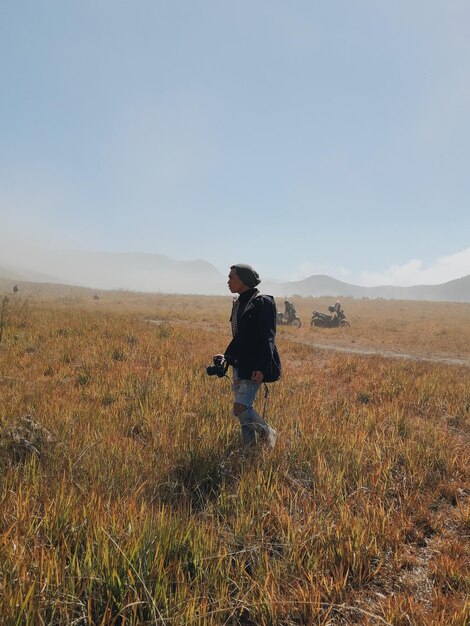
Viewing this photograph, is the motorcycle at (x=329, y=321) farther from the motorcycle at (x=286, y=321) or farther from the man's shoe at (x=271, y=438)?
the man's shoe at (x=271, y=438)

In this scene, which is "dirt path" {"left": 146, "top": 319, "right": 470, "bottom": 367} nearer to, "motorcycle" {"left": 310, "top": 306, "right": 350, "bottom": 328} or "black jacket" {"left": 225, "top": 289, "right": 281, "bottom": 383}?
"motorcycle" {"left": 310, "top": 306, "right": 350, "bottom": 328}

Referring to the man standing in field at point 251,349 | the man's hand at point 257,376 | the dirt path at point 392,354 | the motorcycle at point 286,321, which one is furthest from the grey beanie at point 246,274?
the motorcycle at point 286,321

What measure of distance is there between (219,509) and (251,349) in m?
1.54

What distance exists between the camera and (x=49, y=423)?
402cm

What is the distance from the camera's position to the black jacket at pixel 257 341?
360 cm

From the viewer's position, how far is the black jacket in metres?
3.60

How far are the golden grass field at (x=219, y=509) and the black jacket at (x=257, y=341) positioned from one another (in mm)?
833

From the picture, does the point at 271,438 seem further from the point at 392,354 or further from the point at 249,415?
the point at 392,354

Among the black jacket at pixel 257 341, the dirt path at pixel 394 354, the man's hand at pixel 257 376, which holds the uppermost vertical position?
the black jacket at pixel 257 341

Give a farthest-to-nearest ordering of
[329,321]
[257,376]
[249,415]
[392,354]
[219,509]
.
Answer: [329,321] → [392,354] → [249,415] → [257,376] → [219,509]

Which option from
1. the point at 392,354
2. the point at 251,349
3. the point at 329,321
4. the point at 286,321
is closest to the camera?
the point at 251,349

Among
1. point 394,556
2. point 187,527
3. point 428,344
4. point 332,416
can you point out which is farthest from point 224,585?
point 428,344

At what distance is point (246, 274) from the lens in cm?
376

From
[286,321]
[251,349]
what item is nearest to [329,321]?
[286,321]
